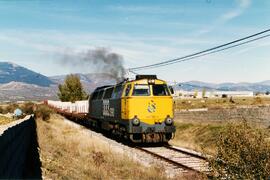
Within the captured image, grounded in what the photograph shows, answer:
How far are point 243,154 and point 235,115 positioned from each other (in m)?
22.7

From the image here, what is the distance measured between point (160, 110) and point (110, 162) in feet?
20.0

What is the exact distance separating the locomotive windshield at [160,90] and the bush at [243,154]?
11274 mm

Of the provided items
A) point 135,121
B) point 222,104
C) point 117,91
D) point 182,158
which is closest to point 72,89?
point 222,104

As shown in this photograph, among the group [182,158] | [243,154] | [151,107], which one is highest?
[151,107]

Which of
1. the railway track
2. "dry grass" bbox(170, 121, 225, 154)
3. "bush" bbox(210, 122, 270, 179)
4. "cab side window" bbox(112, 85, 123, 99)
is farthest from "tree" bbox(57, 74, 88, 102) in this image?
"bush" bbox(210, 122, 270, 179)

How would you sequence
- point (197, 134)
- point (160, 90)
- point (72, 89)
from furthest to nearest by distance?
point (72, 89), point (197, 134), point (160, 90)

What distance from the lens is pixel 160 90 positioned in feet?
72.7

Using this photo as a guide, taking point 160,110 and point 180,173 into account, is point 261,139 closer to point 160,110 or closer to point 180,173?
point 180,173

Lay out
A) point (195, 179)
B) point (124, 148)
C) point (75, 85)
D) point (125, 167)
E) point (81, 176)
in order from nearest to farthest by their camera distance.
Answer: point (195, 179)
point (81, 176)
point (125, 167)
point (124, 148)
point (75, 85)

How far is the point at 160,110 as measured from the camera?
21688mm

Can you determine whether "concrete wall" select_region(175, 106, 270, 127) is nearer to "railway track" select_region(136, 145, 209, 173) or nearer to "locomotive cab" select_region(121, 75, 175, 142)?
"locomotive cab" select_region(121, 75, 175, 142)

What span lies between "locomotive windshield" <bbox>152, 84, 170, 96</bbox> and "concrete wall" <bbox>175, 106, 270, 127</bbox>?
8867mm

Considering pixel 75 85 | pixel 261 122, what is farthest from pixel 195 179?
pixel 75 85

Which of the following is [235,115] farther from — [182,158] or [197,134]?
[182,158]
